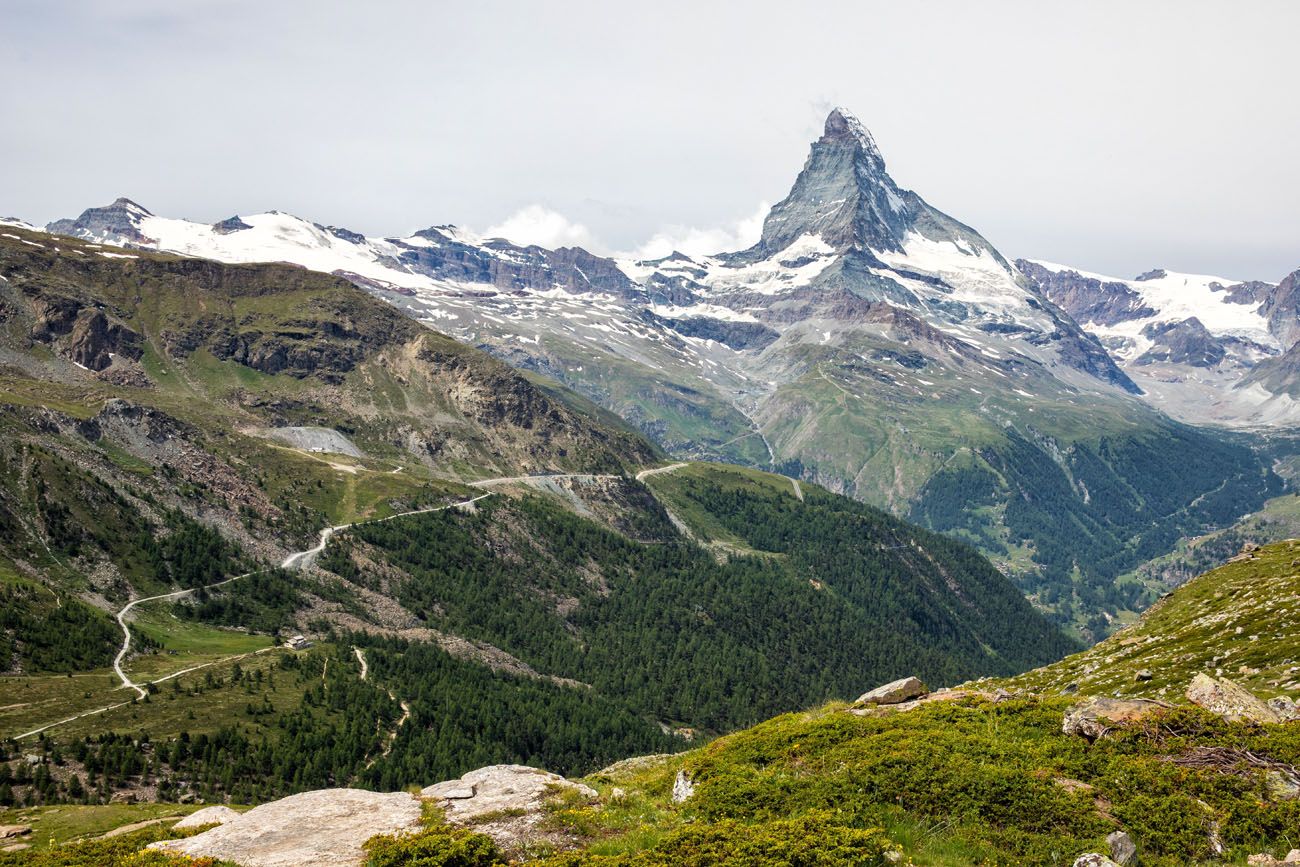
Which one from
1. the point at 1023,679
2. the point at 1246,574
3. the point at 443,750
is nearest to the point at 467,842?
the point at 1023,679

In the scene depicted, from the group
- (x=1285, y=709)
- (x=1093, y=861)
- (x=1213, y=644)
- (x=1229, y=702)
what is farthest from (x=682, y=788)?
(x=1213, y=644)

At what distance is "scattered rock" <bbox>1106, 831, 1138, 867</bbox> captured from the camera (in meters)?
23.9

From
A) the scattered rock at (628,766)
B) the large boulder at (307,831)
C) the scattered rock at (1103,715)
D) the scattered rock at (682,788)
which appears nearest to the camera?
the large boulder at (307,831)

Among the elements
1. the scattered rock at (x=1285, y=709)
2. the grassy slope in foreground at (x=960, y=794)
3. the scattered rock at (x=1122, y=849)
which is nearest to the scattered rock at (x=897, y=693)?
the grassy slope in foreground at (x=960, y=794)

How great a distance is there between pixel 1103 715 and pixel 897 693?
1735 cm

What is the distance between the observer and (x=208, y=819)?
32.8m

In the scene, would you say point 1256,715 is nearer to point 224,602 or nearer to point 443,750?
point 443,750

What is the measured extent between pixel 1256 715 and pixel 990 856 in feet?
48.9

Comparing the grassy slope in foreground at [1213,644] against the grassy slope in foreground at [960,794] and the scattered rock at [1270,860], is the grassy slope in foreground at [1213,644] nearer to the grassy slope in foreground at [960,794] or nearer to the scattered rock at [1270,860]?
the grassy slope in foreground at [960,794]

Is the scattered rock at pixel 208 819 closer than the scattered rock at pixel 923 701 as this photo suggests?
Yes

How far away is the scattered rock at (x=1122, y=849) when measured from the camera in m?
23.9

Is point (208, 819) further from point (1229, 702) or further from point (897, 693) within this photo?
point (1229, 702)

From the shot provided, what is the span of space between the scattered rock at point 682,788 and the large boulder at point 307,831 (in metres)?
10.5

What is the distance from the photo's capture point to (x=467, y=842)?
25891mm
